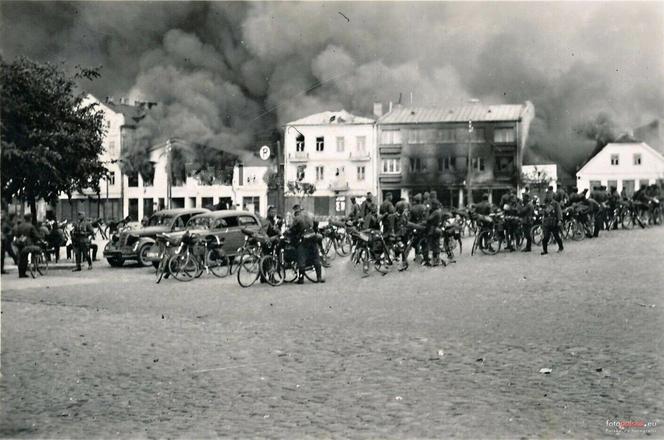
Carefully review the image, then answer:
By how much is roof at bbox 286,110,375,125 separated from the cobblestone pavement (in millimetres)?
10043

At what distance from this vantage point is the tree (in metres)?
19.5

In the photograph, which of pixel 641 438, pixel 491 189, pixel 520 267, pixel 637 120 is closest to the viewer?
pixel 641 438

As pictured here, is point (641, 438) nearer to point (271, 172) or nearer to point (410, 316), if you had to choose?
point (410, 316)

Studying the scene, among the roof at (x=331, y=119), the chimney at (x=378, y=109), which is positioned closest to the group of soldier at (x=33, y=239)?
the roof at (x=331, y=119)

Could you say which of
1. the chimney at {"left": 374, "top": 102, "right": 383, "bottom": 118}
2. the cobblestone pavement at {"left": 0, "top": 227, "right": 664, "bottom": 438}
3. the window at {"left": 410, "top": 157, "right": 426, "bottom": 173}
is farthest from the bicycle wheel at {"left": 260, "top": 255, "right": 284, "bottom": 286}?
the window at {"left": 410, "top": 157, "right": 426, "bottom": 173}

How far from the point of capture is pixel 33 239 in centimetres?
1978

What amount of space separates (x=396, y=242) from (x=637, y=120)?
6.02 meters

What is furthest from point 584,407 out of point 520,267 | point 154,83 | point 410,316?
point 154,83

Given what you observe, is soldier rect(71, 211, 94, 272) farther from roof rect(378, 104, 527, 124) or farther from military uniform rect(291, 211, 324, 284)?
roof rect(378, 104, 527, 124)

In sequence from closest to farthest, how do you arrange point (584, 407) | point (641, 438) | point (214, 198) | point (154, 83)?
point (641, 438)
point (584, 407)
point (154, 83)
point (214, 198)

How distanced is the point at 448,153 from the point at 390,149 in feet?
8.59

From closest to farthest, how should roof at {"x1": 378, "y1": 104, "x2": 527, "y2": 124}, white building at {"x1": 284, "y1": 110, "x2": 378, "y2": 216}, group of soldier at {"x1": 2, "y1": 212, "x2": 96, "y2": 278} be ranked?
1. group of soldier at {"x1": 2, "y1": 212, "x2": 96, "y2": 278}
2. roof at {"x1": 378, "y1": 104, "x2": 527, "y2": 124}
3. white building at {"x1": 284, "y1": 110, "x2": 378, "y2": 216}

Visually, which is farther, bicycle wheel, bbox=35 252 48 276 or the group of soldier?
bicycle wheel, bbox=35 252 48 276

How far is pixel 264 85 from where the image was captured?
20906 mm
